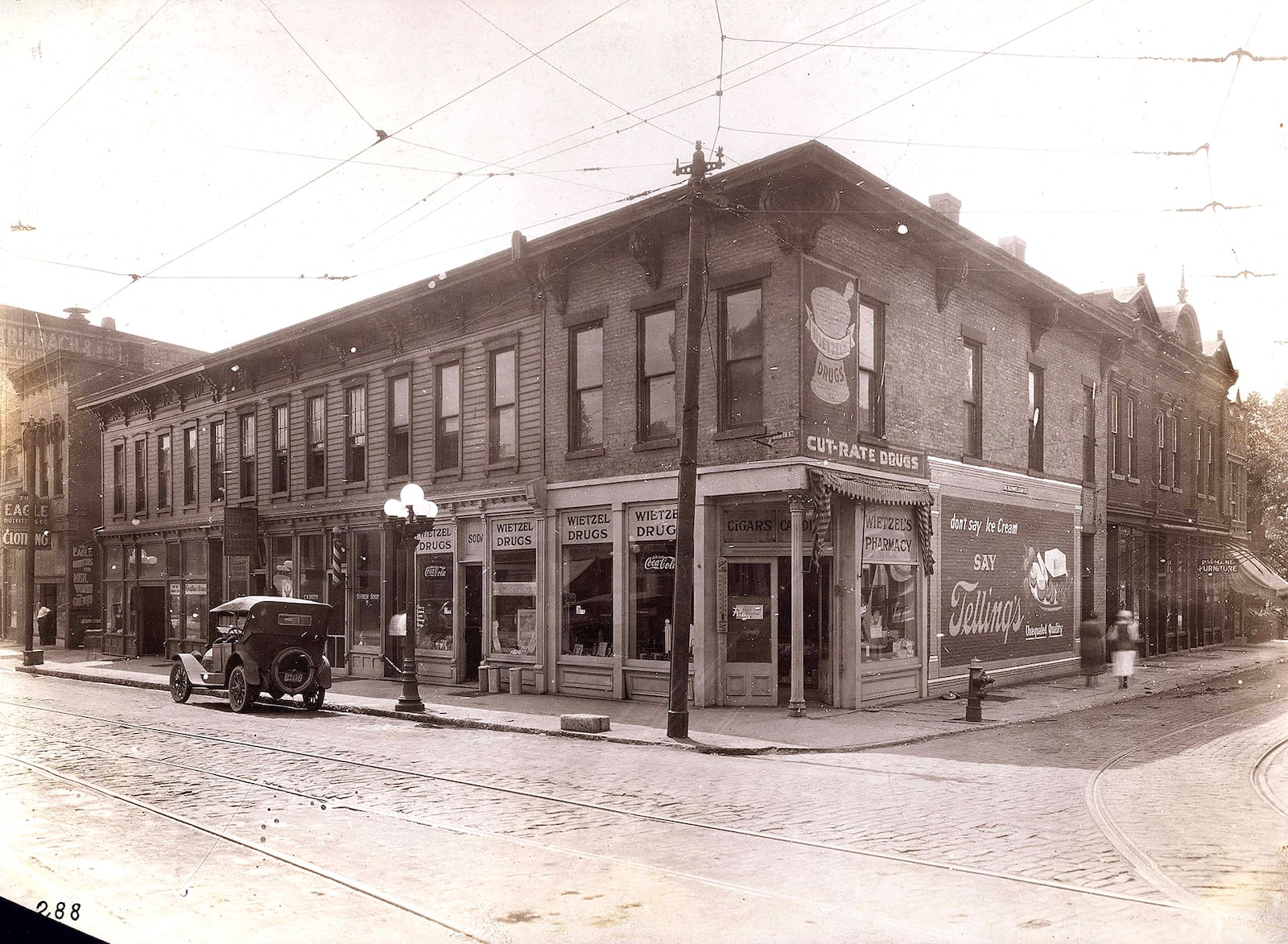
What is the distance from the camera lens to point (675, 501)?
17359 mm

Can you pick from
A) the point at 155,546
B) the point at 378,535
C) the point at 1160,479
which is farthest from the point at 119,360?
the point at 1160,479

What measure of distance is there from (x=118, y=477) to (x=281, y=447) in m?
8.64

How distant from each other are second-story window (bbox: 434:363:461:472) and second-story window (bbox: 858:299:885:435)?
865 cm

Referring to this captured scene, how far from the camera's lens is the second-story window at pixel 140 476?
30.6m

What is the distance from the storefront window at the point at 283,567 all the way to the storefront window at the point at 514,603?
808 centimetres

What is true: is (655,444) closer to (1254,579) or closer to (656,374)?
(656,374)

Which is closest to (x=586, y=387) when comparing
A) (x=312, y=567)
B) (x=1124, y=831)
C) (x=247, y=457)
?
(x=312, y=567)

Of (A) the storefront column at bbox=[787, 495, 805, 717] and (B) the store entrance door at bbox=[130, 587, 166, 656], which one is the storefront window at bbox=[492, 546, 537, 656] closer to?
(A) the storefront column at bbox=[787, 495, 805, 717]

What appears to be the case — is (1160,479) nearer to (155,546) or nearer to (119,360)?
(155,546)

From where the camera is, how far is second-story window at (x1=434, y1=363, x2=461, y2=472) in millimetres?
21859

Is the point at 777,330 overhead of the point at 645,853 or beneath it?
overhead

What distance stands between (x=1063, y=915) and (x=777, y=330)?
11.2 meters

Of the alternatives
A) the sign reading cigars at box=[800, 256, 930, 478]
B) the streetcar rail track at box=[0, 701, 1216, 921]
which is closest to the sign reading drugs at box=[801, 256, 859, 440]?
the sign reading cigars at box=[800, 256, 930, 478]

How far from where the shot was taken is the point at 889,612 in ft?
58.1
